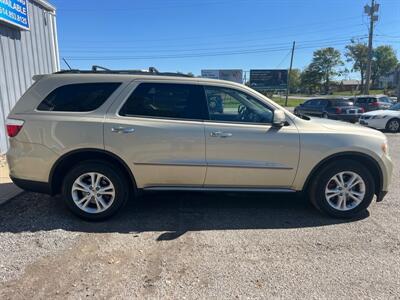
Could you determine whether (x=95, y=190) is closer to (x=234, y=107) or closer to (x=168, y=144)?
(x=168, y=144)

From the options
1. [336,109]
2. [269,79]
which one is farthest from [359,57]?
[336,109]

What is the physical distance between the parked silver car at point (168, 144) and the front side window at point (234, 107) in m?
0.01

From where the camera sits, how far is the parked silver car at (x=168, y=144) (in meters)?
3.96

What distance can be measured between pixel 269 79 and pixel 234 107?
46960mm

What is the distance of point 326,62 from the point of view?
94812 millimetres

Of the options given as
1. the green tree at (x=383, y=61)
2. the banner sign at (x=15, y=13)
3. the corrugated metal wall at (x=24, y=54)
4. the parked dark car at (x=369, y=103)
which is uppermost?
the green tree at (x=383, y=61)

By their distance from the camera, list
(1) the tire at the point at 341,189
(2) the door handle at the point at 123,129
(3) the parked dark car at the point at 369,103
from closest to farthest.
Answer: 1. (2) the door handle at the point at 123,129
2. (1) the tire at the point at 341,189
3. (3) the parked dark car at the point at 369,103

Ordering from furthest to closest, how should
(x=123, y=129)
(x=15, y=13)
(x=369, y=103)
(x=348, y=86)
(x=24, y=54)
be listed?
(x=348, y=86) < (x=369, y=103) < (x=24, y=54) < (x=15, y=13) < (x=123, y=129)

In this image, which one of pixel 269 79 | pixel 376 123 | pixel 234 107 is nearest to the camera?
pixel 234 107

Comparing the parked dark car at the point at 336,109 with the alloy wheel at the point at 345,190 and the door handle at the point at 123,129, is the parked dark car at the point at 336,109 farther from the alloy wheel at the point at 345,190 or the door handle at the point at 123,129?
the door handle at the point at 123,129

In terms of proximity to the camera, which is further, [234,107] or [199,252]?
[234,107]

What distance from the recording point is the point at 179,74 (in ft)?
14.3

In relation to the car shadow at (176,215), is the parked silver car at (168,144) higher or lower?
higher

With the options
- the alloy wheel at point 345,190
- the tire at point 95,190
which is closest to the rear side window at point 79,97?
the tire at point 95,190
